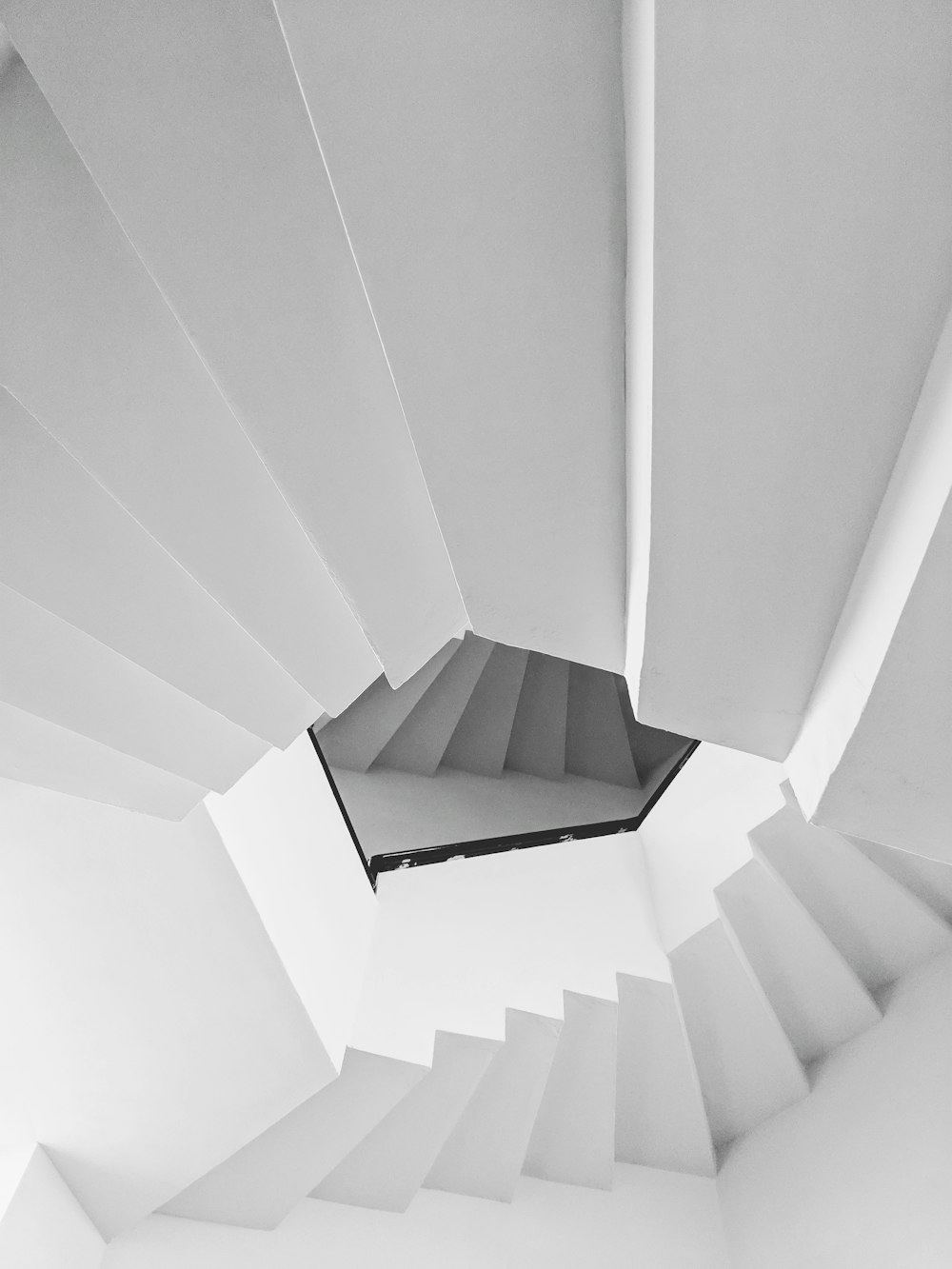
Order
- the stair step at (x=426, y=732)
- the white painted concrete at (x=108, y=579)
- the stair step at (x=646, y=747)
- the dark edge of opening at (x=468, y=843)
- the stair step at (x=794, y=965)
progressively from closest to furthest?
the white painted concrete at (x=108, y=579), the dark edge of opening at (x=468, y=843), the stair step at (x=794, y=965), the stair step at (x=426, y=732), the stair step at (x=646, y=747)

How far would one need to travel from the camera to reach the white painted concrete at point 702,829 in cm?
422

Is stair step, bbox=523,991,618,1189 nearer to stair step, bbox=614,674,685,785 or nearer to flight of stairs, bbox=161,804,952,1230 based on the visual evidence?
flight of stairs, bbox=161,804,952,1230

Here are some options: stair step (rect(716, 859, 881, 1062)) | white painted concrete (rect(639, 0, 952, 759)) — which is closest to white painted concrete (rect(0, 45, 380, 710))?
white painted concrete (rect(639, 0, 952, 759))

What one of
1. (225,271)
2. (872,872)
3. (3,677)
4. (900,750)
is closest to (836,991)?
(872,872)

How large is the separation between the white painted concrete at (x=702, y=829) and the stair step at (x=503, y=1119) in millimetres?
855

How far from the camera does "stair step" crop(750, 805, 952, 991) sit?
4.20 m

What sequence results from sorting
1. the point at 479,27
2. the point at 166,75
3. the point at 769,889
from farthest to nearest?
the point at 769,889 → the point at 166,75 → the point at 479,27

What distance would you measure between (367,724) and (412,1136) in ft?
11.8

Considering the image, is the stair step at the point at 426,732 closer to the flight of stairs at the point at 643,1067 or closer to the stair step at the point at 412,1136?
the flight of stairs at the point at 643,1067

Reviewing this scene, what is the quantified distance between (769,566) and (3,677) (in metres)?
1.91

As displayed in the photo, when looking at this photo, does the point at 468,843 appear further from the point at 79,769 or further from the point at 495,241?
the point at 495,241

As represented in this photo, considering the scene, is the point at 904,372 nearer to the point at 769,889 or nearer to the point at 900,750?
the point at 900,750

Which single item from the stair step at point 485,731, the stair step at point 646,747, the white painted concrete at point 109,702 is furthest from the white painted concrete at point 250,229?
the stair step at point 646,747

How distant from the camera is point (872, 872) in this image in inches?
169
